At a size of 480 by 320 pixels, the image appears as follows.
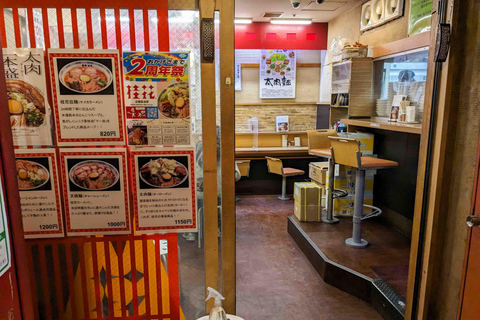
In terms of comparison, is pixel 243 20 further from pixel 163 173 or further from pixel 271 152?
pixel 163 173

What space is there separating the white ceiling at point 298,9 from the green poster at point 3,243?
15.6 ft

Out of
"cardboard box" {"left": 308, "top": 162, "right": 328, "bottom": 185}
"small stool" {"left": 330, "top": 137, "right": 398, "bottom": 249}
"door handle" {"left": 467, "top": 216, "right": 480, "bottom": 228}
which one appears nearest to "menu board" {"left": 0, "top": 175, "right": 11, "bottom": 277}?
"door handle" {"left": 467, "top": 216, "right": 480, "bottom": 228}

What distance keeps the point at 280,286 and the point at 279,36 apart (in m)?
4.78

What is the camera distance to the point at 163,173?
1422 millimetres

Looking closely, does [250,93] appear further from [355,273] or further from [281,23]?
[355,273]

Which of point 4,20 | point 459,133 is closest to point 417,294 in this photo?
point 459,133

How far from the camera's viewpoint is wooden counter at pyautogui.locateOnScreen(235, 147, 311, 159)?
5.95m

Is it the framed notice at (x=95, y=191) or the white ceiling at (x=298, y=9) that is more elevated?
the white ceiling at (x=298, y=9)

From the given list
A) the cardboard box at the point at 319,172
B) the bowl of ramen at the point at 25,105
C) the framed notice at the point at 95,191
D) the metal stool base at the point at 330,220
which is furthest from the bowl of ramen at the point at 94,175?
the cardboard box at the point at 319,172

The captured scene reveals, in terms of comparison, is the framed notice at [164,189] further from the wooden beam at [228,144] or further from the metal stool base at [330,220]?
the metal stool base at [330,220]

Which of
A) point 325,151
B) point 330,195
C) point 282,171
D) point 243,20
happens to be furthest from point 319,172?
point 243,20

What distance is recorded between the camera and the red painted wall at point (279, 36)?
6129 millimetres

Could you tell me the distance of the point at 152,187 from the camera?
1.43 metres

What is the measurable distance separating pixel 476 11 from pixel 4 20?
2.10 m
